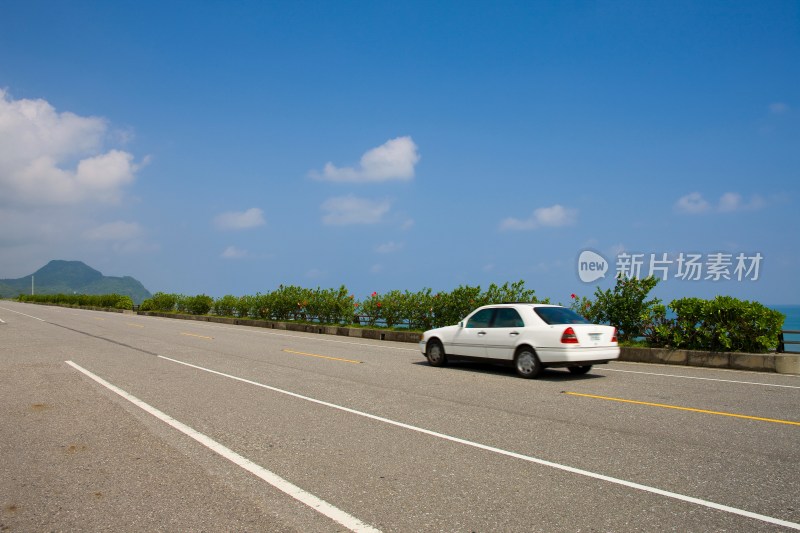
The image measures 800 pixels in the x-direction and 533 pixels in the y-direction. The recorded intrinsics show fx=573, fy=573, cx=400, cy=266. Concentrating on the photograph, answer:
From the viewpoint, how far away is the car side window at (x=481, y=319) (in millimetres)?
13508

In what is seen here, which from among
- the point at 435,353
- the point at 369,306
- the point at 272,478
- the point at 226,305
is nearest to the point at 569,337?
the point at 435,353

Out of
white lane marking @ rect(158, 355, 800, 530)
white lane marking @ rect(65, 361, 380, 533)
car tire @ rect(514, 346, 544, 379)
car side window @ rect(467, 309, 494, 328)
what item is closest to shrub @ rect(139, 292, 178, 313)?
car side window @ rect(467, 309, 494, 328)

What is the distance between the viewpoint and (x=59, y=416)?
26.6ft

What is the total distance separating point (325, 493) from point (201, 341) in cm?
1717

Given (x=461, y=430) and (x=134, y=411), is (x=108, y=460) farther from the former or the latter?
(x=461, y=430)

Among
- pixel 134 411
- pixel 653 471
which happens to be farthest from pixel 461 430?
pixel 134 411

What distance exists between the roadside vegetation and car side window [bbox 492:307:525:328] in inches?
236

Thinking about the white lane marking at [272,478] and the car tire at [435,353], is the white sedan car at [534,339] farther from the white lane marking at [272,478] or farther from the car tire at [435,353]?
the white lane marking at [272,478]

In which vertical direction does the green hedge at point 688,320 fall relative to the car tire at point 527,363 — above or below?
above

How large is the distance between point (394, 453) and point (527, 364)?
6731mm

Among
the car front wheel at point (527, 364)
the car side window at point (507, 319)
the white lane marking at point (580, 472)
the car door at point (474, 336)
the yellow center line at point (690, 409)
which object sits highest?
the car side window at point (507, 319)

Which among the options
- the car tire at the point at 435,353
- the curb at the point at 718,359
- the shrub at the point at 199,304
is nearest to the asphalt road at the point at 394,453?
the car tire at the point at 435,353

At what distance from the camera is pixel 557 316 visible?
12.5 m

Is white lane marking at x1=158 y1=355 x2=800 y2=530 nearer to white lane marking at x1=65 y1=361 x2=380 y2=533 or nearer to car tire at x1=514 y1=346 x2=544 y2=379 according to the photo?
white lane marking at x1=65 y1=361 x2=380 y2=533
